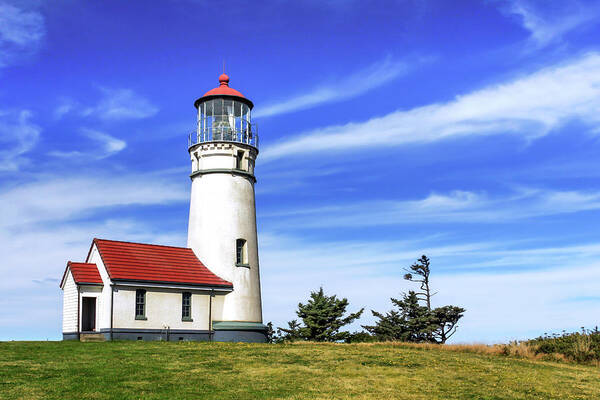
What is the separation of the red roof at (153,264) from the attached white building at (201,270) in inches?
2.1

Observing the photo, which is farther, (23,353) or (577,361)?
(577,361)

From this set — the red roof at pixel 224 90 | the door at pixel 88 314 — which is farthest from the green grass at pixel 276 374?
the red roof at pixel 224 90

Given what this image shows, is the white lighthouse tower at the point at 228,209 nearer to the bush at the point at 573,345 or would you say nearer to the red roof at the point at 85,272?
the red roof at the point at 85,272


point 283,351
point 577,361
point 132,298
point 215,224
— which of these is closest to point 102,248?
point 132,298

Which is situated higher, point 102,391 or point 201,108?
point 201,108

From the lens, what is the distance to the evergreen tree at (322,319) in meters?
43.7

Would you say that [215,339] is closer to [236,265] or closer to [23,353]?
[236,265]

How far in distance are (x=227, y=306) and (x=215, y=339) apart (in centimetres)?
196

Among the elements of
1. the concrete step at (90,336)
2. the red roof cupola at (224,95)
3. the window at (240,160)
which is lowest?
the concrete step at (90,336)

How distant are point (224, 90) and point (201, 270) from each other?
1073 cm

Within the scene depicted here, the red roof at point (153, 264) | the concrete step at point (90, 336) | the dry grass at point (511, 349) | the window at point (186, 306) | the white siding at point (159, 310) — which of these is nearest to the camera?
the dry grass at point (511, 349)

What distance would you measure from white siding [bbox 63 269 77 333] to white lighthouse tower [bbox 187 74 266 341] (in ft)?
22.9

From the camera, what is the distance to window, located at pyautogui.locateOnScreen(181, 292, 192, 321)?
33.8m

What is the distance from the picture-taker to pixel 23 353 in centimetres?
2512
